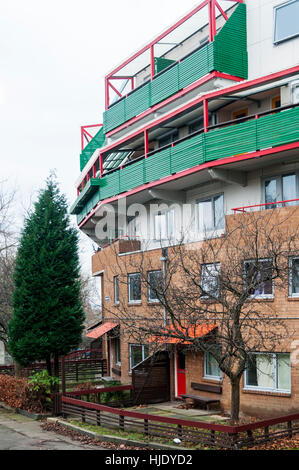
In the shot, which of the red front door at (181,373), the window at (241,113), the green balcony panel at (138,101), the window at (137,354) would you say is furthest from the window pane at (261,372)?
the green balcony panel at (138,101)

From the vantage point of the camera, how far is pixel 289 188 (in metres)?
19.6

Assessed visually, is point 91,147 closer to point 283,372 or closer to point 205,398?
point 205,398

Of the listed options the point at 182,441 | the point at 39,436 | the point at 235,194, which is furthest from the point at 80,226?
the point at 182,441

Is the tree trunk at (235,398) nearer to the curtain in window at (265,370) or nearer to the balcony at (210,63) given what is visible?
the curtain in window at (265,370)

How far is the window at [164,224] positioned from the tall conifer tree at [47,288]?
4.47 m

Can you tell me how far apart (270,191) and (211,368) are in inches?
277

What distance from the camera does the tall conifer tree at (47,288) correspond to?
21906mm

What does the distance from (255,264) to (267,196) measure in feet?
26.3

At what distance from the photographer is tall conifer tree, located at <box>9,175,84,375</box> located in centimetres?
2191

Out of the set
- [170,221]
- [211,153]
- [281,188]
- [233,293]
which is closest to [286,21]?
[211,153]

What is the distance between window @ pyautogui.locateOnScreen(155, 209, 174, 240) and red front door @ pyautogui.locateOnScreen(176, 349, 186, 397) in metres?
5.64

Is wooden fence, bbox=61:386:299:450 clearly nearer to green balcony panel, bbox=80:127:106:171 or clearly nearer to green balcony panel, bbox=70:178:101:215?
green balcony panel, bbox=70:178:101:215

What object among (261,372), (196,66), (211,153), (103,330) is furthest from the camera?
(103,330)

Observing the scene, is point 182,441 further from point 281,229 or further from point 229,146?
point 229,146
